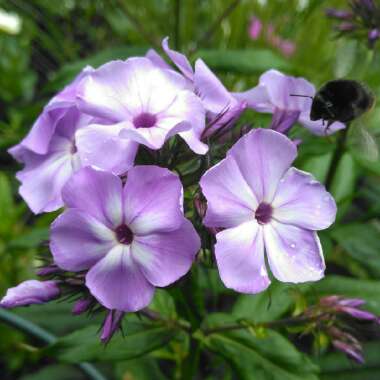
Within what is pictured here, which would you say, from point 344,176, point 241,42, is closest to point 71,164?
point 344,176

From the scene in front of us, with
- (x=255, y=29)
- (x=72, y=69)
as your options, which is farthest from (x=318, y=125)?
(x=255, y=29)

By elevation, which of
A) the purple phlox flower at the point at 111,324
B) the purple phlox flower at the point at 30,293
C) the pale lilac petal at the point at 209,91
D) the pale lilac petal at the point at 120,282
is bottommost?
the purple phlox flower at the point at 111,324

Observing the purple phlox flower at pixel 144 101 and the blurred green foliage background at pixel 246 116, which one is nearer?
the purple phlox flower at pixel 144 101

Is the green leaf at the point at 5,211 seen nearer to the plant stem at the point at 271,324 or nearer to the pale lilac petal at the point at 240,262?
the plant stem at the point at 271,324

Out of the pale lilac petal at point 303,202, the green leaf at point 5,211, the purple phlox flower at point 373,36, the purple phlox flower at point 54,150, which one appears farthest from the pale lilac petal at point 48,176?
the green leaf at point 5,211

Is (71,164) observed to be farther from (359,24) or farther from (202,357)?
(202,357)

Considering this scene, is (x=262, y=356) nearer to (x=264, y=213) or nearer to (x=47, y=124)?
(x=264, y=213)

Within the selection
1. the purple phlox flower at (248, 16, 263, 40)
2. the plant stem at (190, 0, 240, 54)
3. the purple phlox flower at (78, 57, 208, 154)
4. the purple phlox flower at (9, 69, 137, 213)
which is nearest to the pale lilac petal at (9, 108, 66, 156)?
the purple phlox flower at (9, 69, 137, 213)
